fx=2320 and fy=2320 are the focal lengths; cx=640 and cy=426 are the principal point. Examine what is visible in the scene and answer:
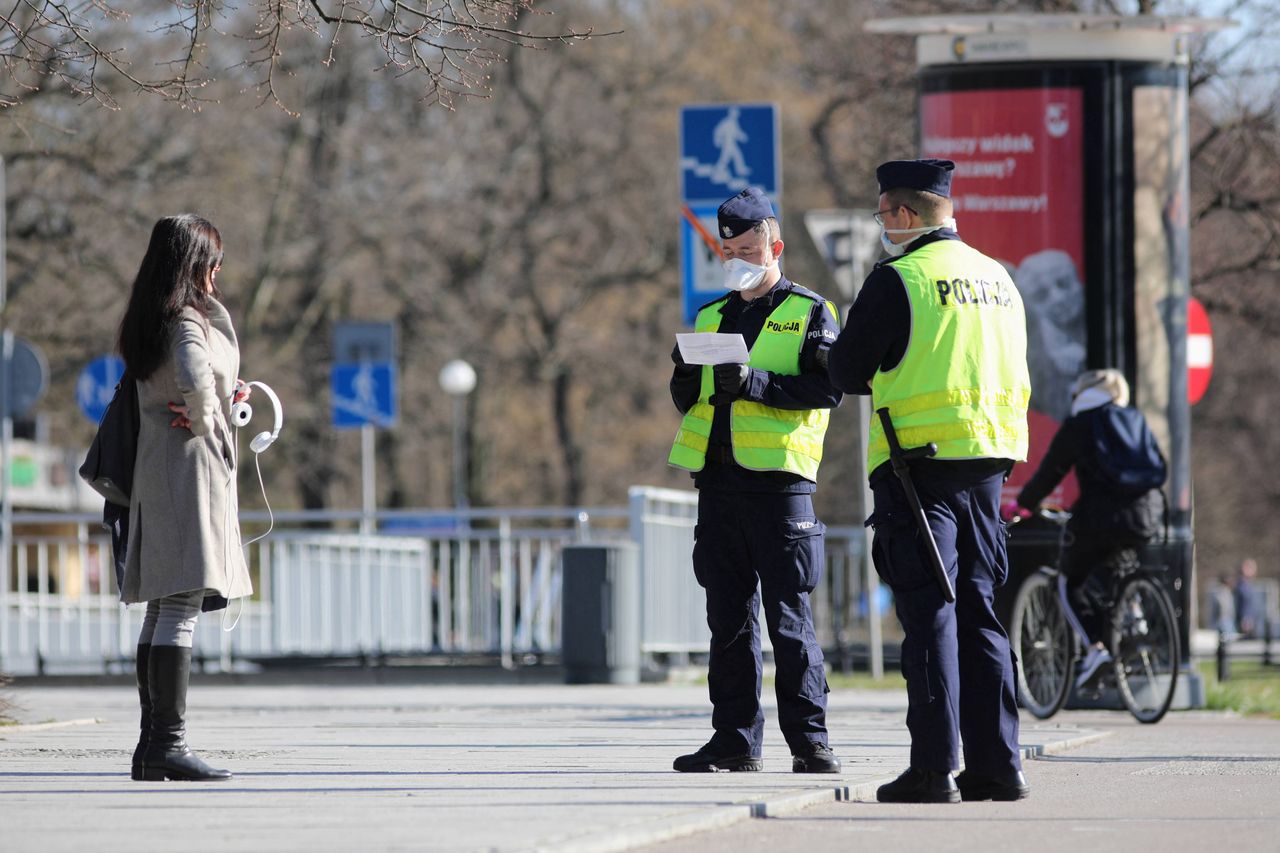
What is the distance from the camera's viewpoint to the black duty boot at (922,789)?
7309 mm

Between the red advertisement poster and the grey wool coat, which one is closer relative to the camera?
the grey wool coat

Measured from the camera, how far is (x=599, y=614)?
1569cm

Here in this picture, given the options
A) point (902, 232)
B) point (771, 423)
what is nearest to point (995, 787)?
point (771, 423)

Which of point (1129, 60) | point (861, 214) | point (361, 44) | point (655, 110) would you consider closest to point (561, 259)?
point (655, 110)

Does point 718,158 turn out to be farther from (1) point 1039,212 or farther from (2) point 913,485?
(2) point 913,485

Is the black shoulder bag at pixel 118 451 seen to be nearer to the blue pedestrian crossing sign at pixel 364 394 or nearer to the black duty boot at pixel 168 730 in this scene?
the black duty boot at pixel 168 730

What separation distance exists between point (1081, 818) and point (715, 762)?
1.47 meters

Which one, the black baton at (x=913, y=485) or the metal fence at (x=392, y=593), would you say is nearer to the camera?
the black baton at (x=913, y=485)

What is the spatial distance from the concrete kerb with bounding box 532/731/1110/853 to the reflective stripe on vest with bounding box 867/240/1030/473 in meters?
1.07

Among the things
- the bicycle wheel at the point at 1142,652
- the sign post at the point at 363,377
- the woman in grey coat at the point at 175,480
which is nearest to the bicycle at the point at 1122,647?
the bicycle wheel at the point at 1142,652

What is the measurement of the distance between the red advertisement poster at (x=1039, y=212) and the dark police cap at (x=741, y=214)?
17.6ft

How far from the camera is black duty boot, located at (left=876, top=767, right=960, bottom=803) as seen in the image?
731 centimetres

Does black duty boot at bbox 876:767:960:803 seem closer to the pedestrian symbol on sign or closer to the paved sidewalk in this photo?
the paved sidewalk

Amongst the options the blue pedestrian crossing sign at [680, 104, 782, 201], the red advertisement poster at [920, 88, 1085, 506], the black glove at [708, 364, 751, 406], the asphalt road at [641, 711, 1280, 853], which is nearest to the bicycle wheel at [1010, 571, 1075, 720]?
the red advertisement poster at [920, 88, 1085, 506]
